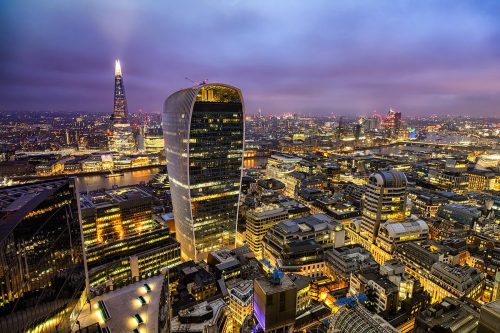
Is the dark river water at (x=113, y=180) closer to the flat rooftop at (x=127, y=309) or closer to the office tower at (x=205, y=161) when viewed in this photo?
the office tower at (x=205, y=161)

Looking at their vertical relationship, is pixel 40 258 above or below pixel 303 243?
above

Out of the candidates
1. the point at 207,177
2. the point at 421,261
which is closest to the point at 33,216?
the point at 207,177

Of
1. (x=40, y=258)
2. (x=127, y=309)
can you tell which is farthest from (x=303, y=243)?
(x=40, y=258)

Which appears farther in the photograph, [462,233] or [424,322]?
[462,233]

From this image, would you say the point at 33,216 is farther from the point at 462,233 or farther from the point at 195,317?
the point at 462,233

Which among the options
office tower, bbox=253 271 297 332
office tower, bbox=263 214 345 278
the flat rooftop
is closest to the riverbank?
office tower, bbox=263 214 345 278

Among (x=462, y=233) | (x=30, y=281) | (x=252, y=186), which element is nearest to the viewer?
(x=30, y=281)

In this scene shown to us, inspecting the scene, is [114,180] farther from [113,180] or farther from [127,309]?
[127,309]
